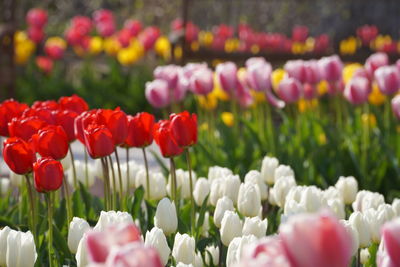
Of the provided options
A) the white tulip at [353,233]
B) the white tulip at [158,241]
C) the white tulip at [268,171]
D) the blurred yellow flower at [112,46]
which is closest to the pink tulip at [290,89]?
the white tulip at [268,171]

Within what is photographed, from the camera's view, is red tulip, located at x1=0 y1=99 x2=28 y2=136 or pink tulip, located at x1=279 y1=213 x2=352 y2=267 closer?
pink tulip, located at x1=279 y1=213 x2=352 y2=267

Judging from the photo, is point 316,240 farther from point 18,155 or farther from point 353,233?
point 18,155

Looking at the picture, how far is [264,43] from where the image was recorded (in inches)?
355

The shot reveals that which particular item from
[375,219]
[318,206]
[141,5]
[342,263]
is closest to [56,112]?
[318,206]

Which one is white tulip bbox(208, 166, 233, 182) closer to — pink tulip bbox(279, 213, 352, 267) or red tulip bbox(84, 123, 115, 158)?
red tulip bbox(84, 123, 115, 158)

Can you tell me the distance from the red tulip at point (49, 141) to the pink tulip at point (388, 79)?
2339mm

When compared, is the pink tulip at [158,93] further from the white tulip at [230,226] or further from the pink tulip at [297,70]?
the white tulip at [230,226]

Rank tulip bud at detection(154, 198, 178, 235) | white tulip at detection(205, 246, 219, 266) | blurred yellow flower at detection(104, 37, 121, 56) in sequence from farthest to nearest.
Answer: blurred yellow flower at detection(104, 37, 121, 56) → white tulip at detection(205, 246, 219, 266) → tulip bud at detection(154, 198, 178, 235)

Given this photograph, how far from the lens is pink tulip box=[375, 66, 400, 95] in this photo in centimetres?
432

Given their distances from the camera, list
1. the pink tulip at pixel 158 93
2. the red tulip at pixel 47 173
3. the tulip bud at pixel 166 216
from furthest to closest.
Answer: the pink tulip at pixel 158 93
the tulip bud at pixel 166 216
the red tulip at pixel 47 173

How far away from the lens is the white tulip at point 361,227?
2.28 m

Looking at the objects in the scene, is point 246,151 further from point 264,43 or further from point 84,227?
point 264,43

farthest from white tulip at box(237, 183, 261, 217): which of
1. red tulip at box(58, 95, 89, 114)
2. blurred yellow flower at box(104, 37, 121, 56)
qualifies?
blurred yellow flower at box(104, 37, 121, 56)

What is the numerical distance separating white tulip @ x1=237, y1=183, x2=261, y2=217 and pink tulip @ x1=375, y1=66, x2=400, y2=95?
196 centimetres
